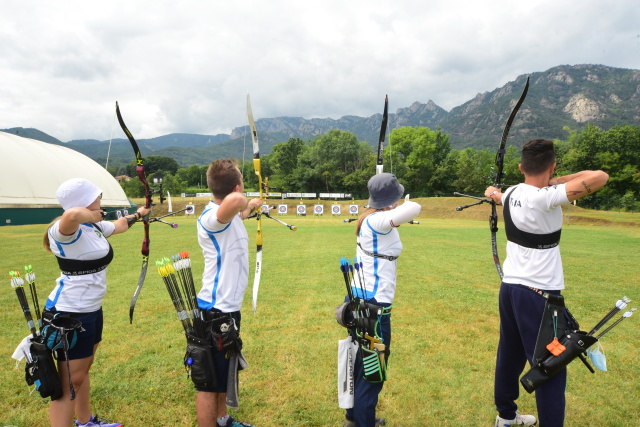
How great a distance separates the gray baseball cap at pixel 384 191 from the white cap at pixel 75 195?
2.17m

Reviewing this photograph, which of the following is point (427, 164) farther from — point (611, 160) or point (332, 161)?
point (611, 160)

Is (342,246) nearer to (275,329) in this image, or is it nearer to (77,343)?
(275,329)

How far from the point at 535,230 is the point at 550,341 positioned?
0.76m

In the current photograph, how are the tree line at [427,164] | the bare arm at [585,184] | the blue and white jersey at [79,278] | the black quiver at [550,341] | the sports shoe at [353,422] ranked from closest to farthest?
the bare arm at [585,184], the black quiver at [550,341], the blue and white jersey at [79,278], the sports shoe at [353,422], the tree line at [427,164]

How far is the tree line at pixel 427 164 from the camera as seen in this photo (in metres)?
44.4

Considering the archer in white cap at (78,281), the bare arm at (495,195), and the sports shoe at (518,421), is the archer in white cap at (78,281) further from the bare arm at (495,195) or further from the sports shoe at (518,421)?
the sports shoe at (518,421)

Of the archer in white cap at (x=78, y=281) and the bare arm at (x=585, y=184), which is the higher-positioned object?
the bare arm at (x=585, y=184)

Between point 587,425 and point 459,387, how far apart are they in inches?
42.5

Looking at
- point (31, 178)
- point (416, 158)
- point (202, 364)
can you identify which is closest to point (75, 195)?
point (202, 364)

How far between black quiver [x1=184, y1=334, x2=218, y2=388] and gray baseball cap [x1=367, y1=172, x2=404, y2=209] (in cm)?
166

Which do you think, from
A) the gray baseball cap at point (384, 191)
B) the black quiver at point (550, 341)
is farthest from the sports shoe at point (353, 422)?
the gray baseball cap at point (384, 191)

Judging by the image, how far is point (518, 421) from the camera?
10.0 ft

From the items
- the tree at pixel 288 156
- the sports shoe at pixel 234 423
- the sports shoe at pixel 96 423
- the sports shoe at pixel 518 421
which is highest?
the tree at pixel 288 156

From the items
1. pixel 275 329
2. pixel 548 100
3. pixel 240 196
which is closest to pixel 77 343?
pixel 240 196
